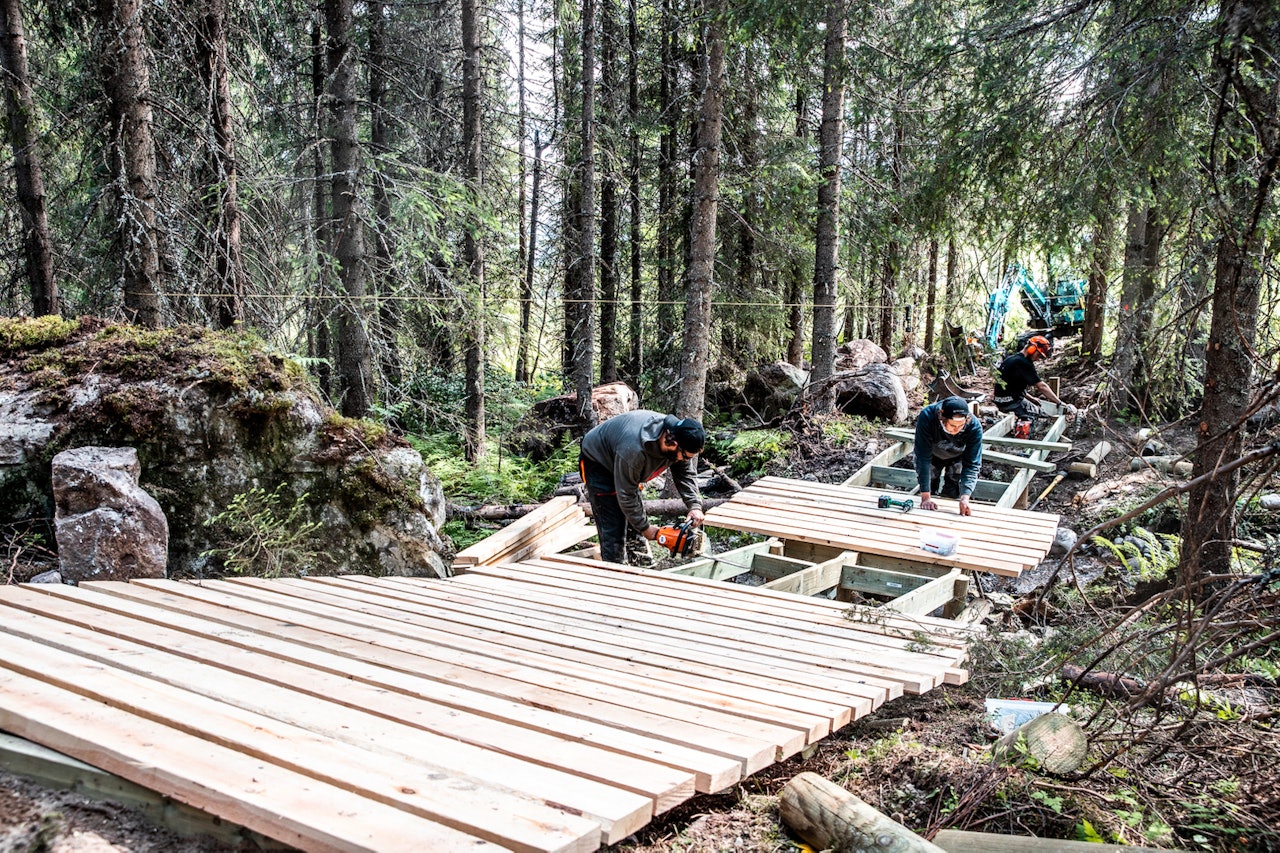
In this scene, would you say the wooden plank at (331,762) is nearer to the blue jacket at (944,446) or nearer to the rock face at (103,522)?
the rock face at (103,522)

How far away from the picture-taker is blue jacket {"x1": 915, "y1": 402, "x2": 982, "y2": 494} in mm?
8008

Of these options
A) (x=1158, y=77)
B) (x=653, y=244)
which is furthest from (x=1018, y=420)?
(x=653, y=244)

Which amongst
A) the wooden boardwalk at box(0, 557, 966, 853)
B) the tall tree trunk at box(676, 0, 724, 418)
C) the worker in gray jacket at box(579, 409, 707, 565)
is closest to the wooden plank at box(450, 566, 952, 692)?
the wooden boardwalk at box(0, 557, 966, 853)

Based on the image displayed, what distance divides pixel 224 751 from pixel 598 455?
4.32 meters

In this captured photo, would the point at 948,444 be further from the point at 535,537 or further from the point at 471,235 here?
the point at 471,235

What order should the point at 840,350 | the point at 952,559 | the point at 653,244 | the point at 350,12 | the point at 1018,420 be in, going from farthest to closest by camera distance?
the point at 653,244 → the point at 840,350 → the point at 1018,420 → the point at 350,12 → the point at 952,559

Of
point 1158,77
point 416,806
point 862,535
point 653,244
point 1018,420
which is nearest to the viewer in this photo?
point 416,806

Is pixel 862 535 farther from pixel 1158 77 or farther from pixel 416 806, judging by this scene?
pixel 416 806

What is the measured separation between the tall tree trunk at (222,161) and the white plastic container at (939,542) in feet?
21.7

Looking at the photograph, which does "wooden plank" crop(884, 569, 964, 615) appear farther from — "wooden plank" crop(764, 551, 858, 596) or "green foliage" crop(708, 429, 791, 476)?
"green foliage" crop(708, 429, 791, 476)

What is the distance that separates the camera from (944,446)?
27.5 feet

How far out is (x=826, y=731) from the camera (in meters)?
3.38

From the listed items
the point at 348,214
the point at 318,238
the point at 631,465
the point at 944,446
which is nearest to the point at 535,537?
the point at 631,465

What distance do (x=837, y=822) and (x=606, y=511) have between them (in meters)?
4.09
